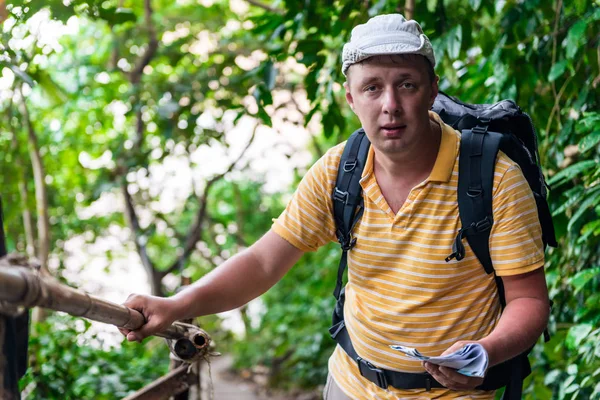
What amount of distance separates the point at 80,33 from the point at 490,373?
19.1ft

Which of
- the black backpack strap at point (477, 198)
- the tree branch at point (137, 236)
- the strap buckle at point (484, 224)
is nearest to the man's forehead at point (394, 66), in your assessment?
the black backpack strap at point (477, 198)

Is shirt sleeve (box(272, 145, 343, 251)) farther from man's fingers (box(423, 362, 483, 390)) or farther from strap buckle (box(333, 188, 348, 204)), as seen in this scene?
man's fingers (box(423, 362, 483, 390))

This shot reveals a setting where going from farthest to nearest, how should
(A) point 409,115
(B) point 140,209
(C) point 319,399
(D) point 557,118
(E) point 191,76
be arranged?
1. (B) point 140,209
2. (C) point 319,399
3. (E) point 191,76
4. (D) point 557,118
5. (A) point 409,115

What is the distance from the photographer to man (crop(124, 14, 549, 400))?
1.73 metres

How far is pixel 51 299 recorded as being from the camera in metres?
1.25

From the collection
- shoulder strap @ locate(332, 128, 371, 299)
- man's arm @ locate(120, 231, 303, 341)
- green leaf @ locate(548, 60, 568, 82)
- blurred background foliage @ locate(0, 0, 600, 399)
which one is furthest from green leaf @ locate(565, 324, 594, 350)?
man's arm @ locate(120, 231, 303, 341)

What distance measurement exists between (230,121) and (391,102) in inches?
166

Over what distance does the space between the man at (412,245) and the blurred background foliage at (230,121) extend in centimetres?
83

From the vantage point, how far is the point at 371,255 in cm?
190

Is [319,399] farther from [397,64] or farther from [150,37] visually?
[397,64]

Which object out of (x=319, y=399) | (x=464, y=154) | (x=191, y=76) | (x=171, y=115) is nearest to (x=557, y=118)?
(x=464, y=154)

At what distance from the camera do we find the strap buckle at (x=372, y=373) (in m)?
1.92

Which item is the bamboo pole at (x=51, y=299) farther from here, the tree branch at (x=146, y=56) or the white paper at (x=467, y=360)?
the tree branch at (x=146, y=56)

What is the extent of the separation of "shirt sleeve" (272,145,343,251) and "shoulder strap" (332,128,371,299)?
0.02 m
